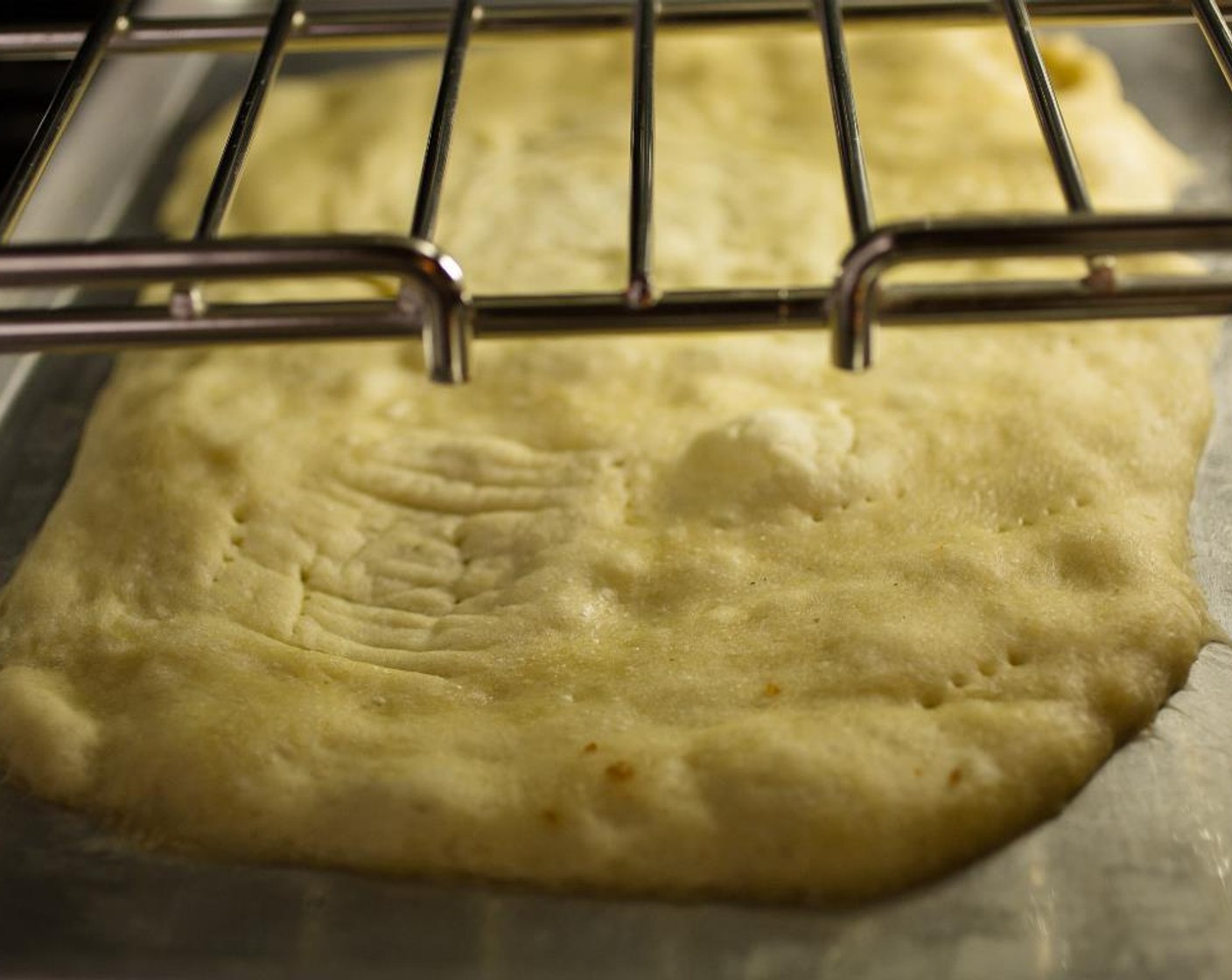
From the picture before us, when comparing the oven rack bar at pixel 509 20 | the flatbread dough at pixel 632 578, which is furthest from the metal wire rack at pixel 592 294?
the oven rack bar at pixel 509 20

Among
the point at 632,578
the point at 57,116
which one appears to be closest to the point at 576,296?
the point at 632,578

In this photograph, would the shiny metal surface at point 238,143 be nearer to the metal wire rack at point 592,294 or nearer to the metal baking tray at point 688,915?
the metal wire rack at point 592,294

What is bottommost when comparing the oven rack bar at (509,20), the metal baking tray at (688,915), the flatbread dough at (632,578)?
the metal baking tray at (688,915)

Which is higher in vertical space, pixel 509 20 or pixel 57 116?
pixel 509 20

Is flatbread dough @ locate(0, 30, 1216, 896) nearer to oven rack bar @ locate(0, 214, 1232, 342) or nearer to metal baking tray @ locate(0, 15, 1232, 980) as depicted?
metal baking tray @ locate(0, 15, 1232, 980)

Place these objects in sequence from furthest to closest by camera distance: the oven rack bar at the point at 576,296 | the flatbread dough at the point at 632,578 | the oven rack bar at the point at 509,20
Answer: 1. the oven rack bar at the point at 509,20
2. the flatbread dough at the point at 632,578
3. the oven rack bar at the point at 576,296

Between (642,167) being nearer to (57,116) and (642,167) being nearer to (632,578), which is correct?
(632,578)

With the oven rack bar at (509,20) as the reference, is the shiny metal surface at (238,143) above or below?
below
